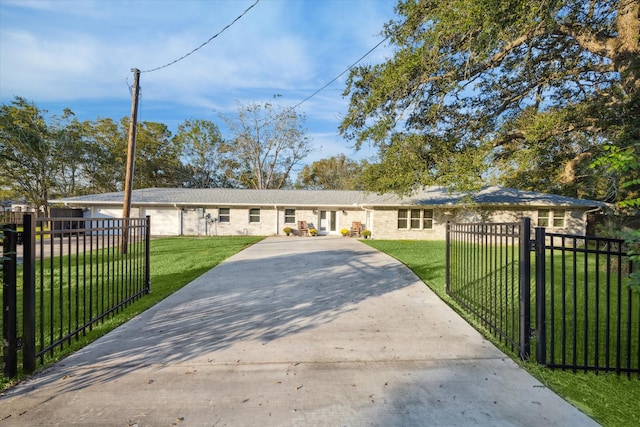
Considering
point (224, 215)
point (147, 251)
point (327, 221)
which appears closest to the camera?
point (147, 251)

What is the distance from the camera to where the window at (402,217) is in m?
19.0

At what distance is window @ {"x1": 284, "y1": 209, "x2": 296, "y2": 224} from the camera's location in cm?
2125

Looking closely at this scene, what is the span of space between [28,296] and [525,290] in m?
4.86

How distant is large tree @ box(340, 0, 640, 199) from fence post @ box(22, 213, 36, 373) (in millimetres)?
8383

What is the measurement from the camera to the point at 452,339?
3869 mm

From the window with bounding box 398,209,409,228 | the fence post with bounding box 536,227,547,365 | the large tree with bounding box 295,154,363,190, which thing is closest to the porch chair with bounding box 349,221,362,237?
the window with bounding box 398,209,409,228

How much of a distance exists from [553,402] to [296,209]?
1907 centimetres

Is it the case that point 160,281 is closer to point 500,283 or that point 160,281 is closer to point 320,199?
point 500,283

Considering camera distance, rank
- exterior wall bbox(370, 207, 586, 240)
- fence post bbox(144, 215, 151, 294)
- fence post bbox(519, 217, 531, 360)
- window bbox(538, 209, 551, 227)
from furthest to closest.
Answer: window bbox(538, 209, 551, 227) < exterior wall bbox(370, 207, 586, 240) < fence post bbox(144, 215, 151, 294) < fence post bbox(519, 217, 531, 360)

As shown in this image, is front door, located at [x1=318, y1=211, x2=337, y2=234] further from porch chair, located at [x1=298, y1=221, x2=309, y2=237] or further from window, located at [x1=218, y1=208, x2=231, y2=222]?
window, located at [x1=218, y1=208, x2=231, y2=222]

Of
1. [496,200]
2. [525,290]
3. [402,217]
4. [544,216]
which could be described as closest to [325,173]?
[402,217]

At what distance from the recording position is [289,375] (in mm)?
2990

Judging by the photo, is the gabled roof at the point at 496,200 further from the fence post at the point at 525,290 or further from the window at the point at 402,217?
the fence post at the point at 525,290

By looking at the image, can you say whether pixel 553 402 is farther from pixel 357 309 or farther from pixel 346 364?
pixel 357 309
